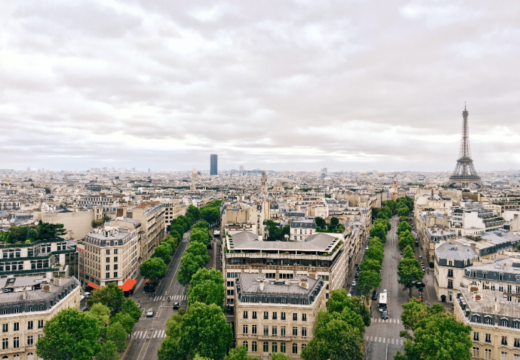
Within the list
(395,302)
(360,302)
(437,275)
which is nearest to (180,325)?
(360,302)

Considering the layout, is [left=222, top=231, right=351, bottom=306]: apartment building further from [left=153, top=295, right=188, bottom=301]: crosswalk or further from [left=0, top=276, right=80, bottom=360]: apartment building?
[left=0, top=276, right=80, bottom=360]: apartment building

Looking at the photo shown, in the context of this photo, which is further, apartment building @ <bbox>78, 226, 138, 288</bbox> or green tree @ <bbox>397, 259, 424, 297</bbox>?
apartment building @ <bbox>78, 226, 138, 288</bbox>

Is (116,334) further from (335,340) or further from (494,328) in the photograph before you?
(494,328)

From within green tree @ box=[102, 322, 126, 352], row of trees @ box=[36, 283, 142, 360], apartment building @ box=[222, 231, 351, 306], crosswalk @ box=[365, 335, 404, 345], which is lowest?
crosswalk @ box=[365, 335, 404, 345]

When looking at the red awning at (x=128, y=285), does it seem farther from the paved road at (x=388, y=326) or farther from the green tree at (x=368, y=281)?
the paved road at (x=388, y=326)

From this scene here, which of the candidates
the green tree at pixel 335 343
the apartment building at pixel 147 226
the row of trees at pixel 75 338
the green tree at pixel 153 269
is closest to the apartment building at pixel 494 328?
the green tree at pixel 335 343

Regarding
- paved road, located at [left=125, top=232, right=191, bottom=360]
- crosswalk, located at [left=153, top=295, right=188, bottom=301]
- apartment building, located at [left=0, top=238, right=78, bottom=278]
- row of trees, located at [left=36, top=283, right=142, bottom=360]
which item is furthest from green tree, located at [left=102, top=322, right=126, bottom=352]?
crosswalk, located at [left=153, top=295, right=188, bottom=301]

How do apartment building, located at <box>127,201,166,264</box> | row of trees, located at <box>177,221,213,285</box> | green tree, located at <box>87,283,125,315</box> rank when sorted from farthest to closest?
apartment building, located at <box>127,201,166,264</box>
row of trees, located at <box>177,221,213,285</box>
green tree, located at <box>87,283,125,315</box>
